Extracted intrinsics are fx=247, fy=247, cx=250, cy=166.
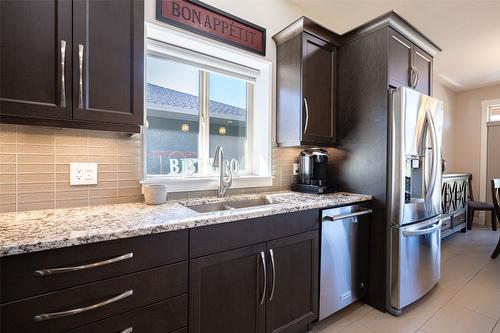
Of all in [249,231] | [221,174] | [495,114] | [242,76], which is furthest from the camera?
[495,114]

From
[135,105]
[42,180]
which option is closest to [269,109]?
[135,105]

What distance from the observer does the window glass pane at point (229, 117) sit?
2.18 m

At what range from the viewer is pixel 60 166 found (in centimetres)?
136

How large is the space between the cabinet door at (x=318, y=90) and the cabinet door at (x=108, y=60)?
50.4 inches

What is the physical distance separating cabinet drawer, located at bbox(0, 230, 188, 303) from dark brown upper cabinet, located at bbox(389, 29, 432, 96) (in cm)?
199

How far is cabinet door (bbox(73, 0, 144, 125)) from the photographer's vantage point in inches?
44.8

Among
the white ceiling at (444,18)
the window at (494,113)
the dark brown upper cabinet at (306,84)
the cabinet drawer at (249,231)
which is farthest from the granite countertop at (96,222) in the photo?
the window at (494,113)

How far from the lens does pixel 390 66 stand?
6.35 feet

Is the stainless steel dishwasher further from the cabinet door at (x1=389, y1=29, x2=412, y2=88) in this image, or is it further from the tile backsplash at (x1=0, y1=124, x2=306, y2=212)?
the tile backsplash at (x1=0, y1=124, x2=306, y2=212)

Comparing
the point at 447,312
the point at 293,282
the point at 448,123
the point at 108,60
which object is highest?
the point at 448,123

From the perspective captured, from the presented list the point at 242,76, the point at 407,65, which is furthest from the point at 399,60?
the point at 242,76

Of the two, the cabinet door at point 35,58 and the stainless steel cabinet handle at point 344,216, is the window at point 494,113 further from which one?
the cabinet door at point 35,58

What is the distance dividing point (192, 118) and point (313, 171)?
117cm

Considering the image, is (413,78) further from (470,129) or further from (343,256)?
(470,129)
